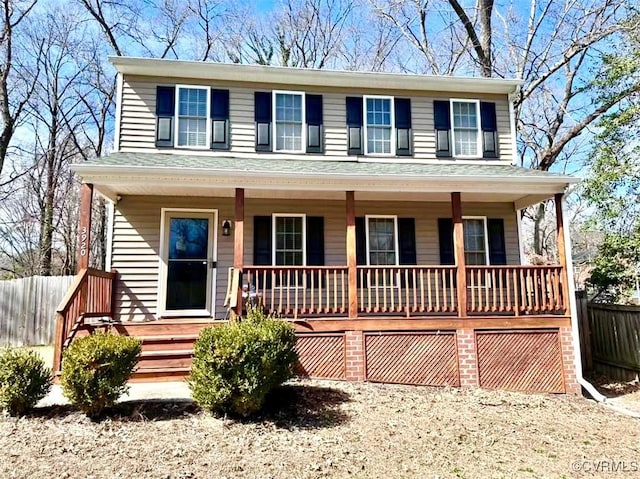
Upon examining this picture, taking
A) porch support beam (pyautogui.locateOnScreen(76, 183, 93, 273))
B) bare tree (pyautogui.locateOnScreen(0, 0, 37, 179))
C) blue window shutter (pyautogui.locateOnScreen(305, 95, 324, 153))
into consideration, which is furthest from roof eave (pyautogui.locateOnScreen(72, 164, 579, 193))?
bare tree (pyautogui.locateOnScreen(0, 0, 37, 179))

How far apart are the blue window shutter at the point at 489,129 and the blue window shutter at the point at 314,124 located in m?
3.53

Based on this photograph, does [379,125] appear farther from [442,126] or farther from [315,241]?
[315,241]

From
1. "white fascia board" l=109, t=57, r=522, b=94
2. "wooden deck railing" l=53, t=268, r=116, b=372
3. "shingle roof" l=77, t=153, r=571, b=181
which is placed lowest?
"wooden deck railing" l=53, t=268, r=116, b=372

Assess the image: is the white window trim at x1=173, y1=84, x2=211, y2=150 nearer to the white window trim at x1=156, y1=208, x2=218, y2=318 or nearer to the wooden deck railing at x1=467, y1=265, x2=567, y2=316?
the white window trim at x1=156, y1=208, x2=218, y2=318

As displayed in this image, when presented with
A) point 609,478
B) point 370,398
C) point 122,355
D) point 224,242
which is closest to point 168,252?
point 224,242

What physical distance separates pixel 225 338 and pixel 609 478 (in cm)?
410

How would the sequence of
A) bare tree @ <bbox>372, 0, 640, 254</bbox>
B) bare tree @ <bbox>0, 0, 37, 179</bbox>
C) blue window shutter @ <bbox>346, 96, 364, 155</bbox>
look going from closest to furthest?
blue window shutter @ <bbox>346, 96, 364, 155</bbox> → bare tree @ <bbox>372, 0, 640, 254</bbox> → bare tree @ <bbox>0, 0, 37, 179</bbox>

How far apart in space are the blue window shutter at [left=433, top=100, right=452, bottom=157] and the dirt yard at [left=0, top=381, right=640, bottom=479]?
17.7 ft

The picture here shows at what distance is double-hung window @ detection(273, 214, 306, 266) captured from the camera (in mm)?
8711

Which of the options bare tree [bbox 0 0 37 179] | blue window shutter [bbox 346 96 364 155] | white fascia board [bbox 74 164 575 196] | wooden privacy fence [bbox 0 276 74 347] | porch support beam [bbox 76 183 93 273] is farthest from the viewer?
bare tree [bbox 0 0 37 179]

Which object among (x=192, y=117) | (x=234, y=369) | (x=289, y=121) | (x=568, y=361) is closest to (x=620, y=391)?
(x=568, y=361)

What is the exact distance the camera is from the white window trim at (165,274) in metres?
8.30

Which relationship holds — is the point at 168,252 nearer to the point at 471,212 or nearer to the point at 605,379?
the point at 471,212

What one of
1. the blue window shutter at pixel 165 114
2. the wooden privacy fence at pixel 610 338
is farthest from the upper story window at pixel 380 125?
the wooden privacy fence at pixel 610 338
